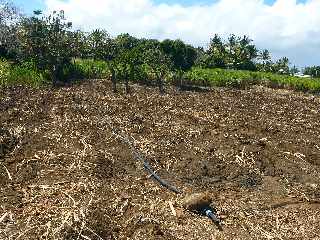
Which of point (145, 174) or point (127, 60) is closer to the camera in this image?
point (145, 174)

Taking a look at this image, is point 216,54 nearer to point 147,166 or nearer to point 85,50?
point 85,50

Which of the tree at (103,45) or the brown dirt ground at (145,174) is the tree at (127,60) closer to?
the tree at (103,45)

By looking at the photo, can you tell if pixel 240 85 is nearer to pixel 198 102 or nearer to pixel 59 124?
pixel 198 102

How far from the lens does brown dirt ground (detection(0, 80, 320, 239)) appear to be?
885 cm

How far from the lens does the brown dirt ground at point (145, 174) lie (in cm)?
885

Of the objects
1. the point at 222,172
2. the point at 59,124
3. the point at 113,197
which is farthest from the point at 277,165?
the point at 59,124

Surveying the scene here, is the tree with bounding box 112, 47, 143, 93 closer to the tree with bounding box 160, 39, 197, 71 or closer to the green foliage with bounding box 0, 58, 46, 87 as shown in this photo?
the tree with bounding box 160, 39, 197, 71

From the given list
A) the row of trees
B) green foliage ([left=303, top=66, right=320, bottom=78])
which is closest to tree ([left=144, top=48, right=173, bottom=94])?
the row of trees

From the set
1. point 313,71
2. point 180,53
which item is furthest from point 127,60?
point 313,71

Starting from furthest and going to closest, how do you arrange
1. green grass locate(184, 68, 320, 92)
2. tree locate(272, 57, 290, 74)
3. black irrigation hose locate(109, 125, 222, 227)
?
1. tree locate(272, 57, 290, 74)
2. green grass locate(184, 68, 320, 92)
3. black irrigation hose locate(109, 125, 222, 227)

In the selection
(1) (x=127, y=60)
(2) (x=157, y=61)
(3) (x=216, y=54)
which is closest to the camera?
(1) (x=127, y=60)

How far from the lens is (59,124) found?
15.3 meters

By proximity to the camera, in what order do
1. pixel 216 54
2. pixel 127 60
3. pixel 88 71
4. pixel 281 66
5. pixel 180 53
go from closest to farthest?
pixel 127 60
pixel 88 71
pixel 180 53
pixel 216 54
pixel 281 66

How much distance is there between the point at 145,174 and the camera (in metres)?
11.5
